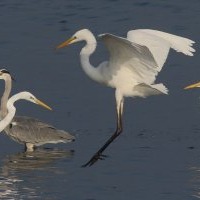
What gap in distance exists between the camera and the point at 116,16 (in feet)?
74.3

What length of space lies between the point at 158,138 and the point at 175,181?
224 cm

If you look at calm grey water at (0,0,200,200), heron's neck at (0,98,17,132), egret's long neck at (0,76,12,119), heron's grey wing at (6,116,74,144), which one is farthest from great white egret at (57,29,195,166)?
egret's long neck at (0,76,12,119)

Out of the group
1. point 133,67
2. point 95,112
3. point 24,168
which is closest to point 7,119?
point 24,168

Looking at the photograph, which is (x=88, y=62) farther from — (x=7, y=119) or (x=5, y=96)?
(x=5, y=96)

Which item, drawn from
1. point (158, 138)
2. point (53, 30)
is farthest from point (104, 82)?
point (53, 30)

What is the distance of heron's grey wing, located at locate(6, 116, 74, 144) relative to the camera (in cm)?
1609

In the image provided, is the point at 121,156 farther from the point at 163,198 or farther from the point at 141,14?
the point at 141,14

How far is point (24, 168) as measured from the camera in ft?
48.5

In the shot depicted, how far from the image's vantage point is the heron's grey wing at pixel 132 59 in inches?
518

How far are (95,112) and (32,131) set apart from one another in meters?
1.15

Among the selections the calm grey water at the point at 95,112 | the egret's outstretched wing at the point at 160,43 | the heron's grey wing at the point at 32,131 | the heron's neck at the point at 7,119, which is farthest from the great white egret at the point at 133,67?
the heron's grey wing at the point at 32,131

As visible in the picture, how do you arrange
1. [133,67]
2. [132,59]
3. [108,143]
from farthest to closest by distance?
[108,143] → [133,67] → [132,59]

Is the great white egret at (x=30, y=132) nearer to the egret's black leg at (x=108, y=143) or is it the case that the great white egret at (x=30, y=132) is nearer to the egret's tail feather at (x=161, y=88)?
the egret's black leg at (x=108, y=143)

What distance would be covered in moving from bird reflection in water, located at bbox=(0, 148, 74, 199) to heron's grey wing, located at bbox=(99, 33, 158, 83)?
1.53 m
